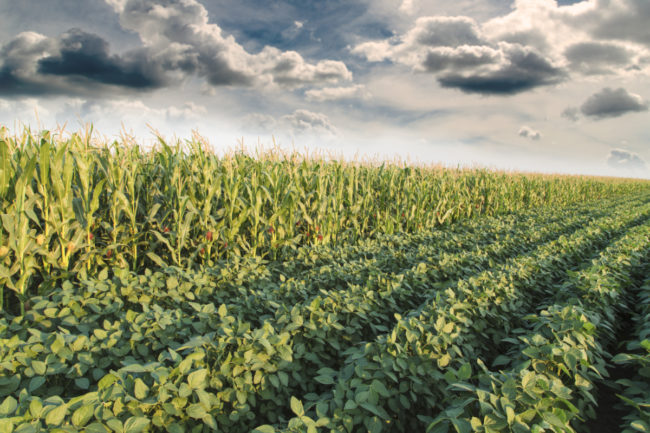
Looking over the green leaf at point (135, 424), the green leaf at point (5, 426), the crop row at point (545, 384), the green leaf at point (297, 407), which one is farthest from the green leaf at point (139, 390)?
the crop row at point (545, 384)

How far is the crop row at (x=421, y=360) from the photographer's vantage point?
6.65 feet

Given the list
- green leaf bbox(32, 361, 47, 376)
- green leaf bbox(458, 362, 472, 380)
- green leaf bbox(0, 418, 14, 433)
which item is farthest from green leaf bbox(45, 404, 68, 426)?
green leaf bbox(458, 362, 472, 380)

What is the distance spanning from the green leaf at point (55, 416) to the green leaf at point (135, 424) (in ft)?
0.91

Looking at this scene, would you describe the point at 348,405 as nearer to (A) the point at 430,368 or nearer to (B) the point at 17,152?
(A) the point at 430,368

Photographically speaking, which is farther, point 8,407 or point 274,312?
point 274,312

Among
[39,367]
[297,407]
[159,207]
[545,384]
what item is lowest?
[39,367]

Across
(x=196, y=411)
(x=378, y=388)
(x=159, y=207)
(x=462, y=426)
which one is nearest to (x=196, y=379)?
(x=196, y=411)

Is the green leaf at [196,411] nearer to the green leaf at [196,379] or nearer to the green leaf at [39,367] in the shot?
the green leaf at [196,379]

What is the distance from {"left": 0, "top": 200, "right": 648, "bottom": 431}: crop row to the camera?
1838 mm

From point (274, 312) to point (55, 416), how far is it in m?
1.81

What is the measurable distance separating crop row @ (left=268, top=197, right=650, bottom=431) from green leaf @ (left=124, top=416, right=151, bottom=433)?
0.69 metres

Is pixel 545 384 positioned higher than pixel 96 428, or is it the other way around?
pixel 545 384

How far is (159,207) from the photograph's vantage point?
5.16 metres

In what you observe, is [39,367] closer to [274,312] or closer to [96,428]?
[96,428]
